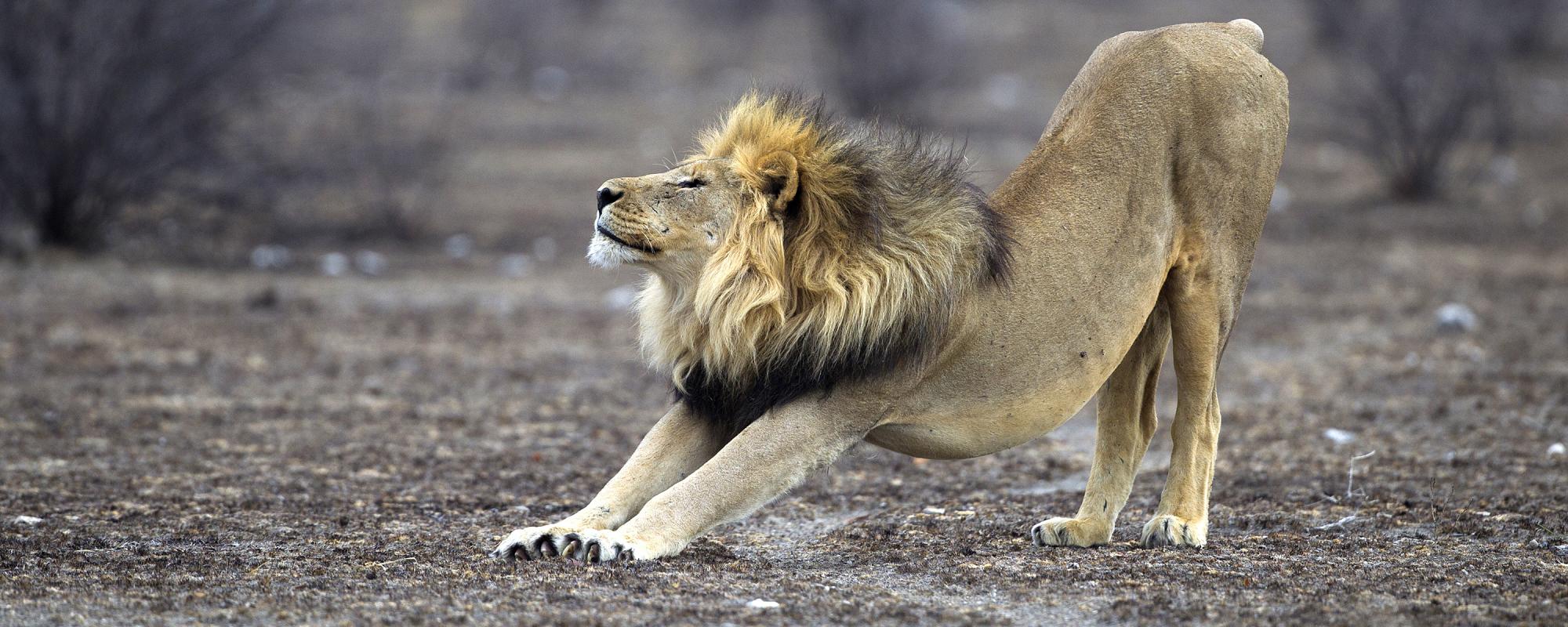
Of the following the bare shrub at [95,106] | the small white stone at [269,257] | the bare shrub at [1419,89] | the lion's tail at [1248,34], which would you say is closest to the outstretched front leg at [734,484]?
the lion's tail at [1248,34]

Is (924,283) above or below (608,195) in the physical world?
below

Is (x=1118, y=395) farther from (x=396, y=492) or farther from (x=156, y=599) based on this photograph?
(x=156, y=599)

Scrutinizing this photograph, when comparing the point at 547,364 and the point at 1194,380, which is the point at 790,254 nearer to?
the point at 1194,380

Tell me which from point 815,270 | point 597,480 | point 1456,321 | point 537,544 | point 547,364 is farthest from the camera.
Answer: point 1456,321

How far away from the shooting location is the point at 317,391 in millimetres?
8312

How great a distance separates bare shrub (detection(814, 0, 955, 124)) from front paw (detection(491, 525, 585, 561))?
60.1 feet

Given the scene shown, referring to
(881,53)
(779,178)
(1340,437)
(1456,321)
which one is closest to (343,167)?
(881,53)

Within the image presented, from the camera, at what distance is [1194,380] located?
4.98m

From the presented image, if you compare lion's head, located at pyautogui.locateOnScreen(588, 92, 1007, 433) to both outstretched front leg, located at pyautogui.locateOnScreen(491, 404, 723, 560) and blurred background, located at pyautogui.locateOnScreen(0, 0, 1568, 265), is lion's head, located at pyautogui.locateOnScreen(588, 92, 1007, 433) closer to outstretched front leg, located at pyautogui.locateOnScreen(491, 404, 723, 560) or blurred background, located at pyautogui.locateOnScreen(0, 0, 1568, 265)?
outstretched front leg, located at pyautogui.locateOnScreen(491, 404, 723, 560)

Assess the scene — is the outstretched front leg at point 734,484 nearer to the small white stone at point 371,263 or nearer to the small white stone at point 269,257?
the small white stone at point 371,263

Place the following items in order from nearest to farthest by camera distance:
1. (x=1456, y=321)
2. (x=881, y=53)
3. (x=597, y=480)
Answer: (x=597, y=480), (x=1456, y=321), (x=881, y=53)

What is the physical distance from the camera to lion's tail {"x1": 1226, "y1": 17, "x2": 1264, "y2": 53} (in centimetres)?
527

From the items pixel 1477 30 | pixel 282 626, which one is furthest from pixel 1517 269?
pixel 282 626

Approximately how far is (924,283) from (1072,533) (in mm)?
981
